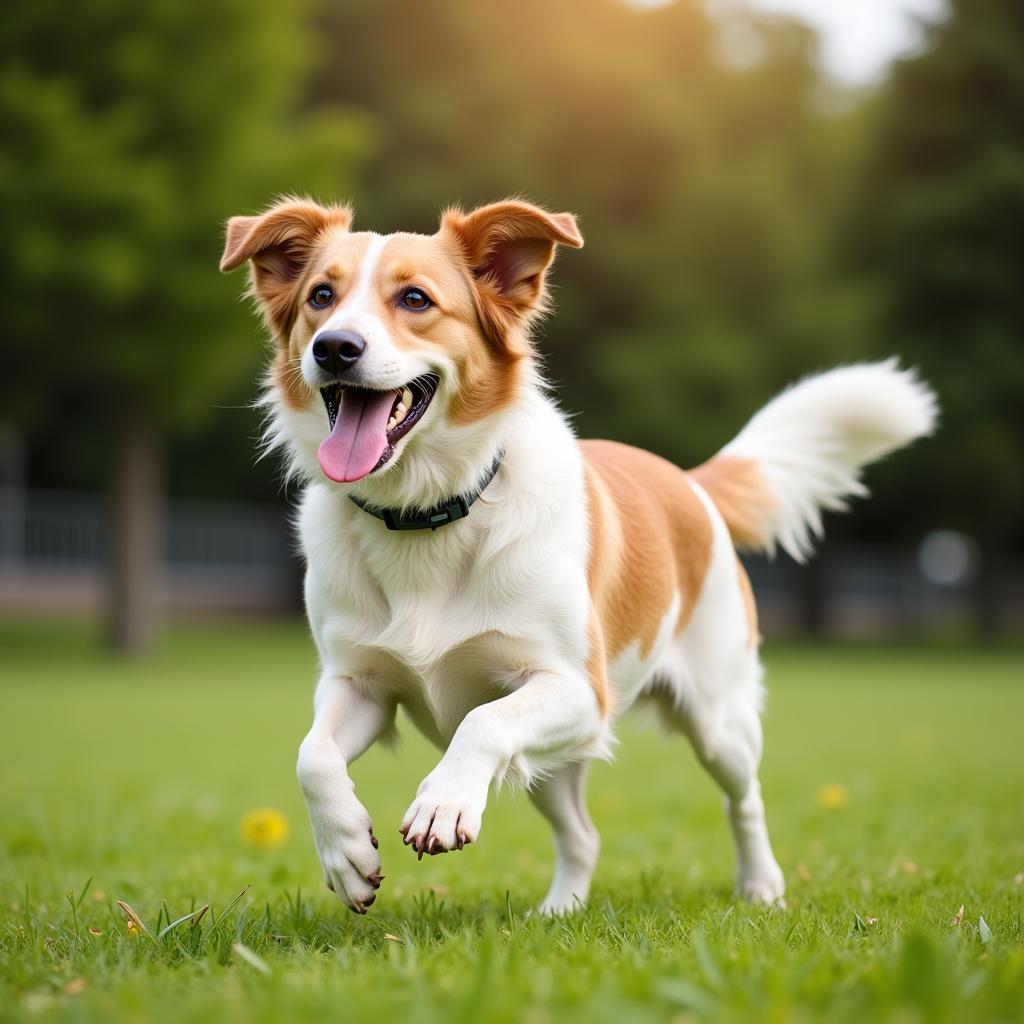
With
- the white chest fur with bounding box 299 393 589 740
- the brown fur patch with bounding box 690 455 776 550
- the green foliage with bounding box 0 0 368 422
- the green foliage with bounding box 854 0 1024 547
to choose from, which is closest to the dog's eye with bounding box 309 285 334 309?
the white chest fur with bounding box 299 393 589 740

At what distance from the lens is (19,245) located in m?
16.9

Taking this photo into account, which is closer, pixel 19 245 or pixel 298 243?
pixel 298 243

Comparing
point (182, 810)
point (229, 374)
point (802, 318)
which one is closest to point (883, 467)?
point (802, 318)

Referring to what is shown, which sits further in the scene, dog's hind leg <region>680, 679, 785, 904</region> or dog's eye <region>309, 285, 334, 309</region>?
dog's hind leg <region>680, 679, 785, 904</region>

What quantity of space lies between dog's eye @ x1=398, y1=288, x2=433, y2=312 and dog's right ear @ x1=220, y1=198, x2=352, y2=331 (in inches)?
19.7

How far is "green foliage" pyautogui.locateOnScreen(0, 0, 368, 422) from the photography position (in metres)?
17.1

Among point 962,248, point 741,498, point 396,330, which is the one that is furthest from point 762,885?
point 962,248

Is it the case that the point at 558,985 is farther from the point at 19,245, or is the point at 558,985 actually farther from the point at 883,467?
the point at 883,467

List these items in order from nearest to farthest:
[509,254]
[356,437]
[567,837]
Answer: [356,437] → [509,254] → [567,837]

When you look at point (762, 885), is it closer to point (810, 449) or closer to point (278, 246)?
point (810, 449)

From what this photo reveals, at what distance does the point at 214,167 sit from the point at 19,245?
3.15 meters

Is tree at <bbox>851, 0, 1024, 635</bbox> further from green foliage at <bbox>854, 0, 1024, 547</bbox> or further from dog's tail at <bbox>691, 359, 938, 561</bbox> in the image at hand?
dog's tail at <bbox>691, 359, 938, 561</bbox>

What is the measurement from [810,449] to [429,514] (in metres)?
2.37

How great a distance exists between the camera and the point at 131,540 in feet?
63.6
